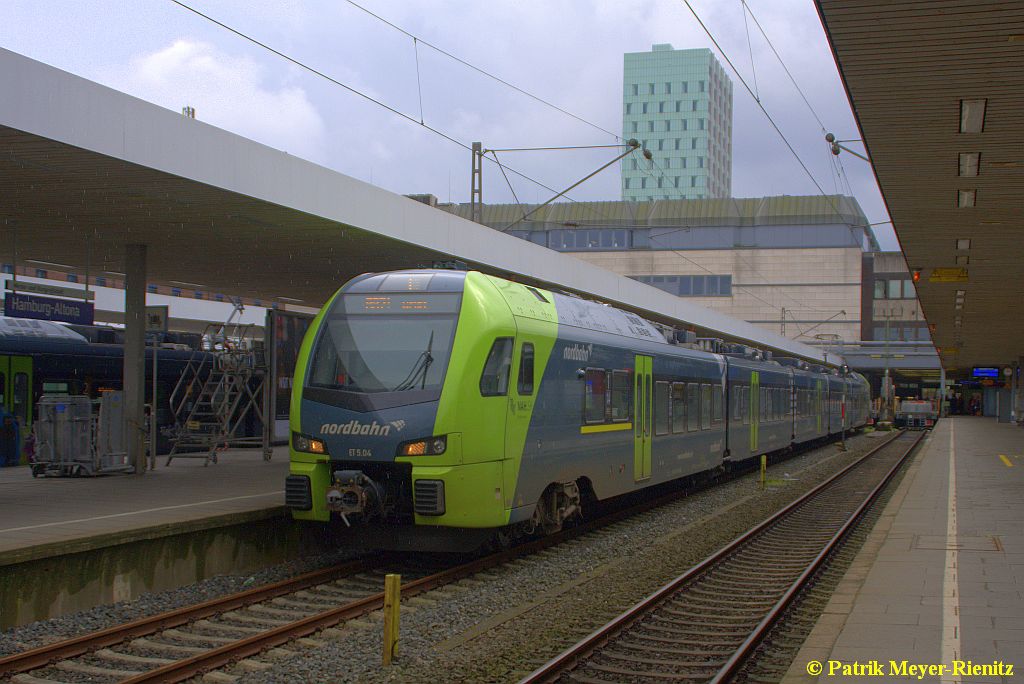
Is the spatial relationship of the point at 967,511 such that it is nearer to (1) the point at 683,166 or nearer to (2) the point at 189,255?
(2) the point at 189,255

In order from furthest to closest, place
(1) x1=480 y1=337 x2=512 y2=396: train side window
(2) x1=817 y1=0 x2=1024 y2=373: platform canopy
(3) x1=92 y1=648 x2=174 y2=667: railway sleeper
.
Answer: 1. (1) x1=480 y1=337 x2=512 y2=396: train side window
2. (2) x1=817 y1=0 x2=1024 y2=373: platform canopy
3. (3) x1=92 y1=648 x2=174 y2=667: railway sleeper

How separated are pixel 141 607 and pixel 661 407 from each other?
9009 mm

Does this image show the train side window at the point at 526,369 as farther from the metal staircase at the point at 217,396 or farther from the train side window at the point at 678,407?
the metal staircase at the point at 217,396

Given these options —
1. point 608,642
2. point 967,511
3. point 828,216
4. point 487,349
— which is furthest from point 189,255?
point 828,216

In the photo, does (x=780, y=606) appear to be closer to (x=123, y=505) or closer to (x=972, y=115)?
(x=972, y=115)

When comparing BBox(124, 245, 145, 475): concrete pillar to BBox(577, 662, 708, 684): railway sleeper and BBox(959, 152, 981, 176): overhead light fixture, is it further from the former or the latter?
BBox(959, 152, 981, 176): overhead light fixture

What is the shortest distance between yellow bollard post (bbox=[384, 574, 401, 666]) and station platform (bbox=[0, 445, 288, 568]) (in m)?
3.48

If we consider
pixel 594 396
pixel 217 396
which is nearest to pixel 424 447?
pixel 594 396

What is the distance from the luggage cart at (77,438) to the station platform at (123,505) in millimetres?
224

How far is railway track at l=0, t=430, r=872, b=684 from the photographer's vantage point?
23.9 feet

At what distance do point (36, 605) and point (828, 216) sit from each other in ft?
234

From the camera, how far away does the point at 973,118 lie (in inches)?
402

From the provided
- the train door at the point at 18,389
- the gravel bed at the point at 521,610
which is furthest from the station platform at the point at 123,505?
the gravel bed at the point at 521,610

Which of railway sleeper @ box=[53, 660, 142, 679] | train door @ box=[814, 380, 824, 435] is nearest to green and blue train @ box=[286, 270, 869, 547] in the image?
railway sleeper @ box=[53, 660, 142, 679]
